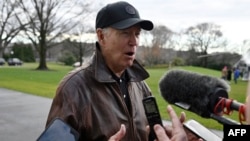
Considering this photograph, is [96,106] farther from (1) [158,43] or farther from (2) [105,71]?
(1) [158,43]

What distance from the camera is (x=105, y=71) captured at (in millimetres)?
2406

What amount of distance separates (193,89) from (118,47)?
3.08 ft

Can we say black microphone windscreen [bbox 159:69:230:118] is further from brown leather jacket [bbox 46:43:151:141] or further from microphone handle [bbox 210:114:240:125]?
brown leather jacket [bbox 46:43:151:141]

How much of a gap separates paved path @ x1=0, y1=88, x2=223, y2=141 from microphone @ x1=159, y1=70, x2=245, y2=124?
3931 mm

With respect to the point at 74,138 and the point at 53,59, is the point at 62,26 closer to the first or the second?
the point at 74,138

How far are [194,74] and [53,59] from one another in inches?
3475

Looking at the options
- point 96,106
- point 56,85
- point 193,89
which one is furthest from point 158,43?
point 193,89

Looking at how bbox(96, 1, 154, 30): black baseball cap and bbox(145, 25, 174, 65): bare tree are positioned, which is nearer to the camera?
bbox(96, 1, 154, 30): black baseball cap

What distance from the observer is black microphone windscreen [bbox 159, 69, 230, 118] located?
1.55 metres

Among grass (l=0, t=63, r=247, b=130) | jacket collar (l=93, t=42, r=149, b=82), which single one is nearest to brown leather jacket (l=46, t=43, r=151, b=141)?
jacket collar (l=93, t=42, r=149, b=82)

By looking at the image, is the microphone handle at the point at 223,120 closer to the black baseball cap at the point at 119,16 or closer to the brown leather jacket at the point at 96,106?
the brown leather jacket at the point at 96,106

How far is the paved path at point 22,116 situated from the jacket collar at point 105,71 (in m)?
5.23

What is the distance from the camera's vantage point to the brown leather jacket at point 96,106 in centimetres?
214

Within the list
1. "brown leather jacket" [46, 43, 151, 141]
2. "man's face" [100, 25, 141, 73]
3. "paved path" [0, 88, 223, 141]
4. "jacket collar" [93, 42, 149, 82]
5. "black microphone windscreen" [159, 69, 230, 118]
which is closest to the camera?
"black microphone windscreen" [159, 69, 230, 118]
